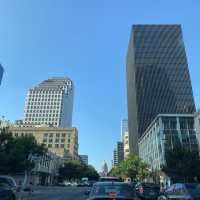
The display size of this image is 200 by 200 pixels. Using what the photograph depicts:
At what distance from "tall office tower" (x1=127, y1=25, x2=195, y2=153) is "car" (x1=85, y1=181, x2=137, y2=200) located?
10764 centimetres

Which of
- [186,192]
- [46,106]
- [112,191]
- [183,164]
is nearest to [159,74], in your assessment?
[46,106]

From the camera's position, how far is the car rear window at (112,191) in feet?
27.7

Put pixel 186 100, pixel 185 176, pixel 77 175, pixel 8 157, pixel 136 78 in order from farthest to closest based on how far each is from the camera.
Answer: pixel 136 78
pixel 186 100
pixel 77 175
pixel 185 176
pixel 8 157

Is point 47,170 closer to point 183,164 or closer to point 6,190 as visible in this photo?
point 183,164

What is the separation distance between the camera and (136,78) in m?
125

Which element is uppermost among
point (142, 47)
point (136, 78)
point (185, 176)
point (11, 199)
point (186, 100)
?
point (142, 47)

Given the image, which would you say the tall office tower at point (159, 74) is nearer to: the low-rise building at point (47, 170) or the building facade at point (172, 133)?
the building facade at point (172, 133)

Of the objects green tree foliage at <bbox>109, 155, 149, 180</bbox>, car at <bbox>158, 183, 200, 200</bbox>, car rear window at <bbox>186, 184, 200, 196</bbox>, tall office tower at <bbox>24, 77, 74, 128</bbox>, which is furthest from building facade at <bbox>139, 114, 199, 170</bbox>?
tall office tower at <bbox>24, 77, 74, 128</bbox>

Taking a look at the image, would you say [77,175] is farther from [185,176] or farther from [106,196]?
[106,196]

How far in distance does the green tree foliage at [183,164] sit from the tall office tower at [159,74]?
67962 millimetres

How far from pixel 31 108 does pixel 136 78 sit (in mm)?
77206

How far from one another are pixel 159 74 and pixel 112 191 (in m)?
117

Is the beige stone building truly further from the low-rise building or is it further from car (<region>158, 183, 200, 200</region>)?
car (<region>158, 183, 200, 200</region>)

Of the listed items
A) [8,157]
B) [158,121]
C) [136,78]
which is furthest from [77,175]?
[8,157]
